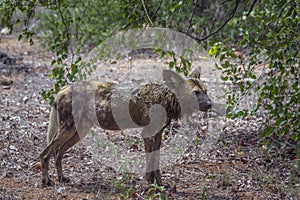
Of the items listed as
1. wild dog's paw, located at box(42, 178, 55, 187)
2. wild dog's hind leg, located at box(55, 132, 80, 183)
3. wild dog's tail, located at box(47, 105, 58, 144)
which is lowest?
wild dog's paw, located at box(42, 178, 55, 187)

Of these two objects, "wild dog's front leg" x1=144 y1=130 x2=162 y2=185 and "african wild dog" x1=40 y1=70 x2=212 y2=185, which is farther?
"wild dog's front leg" x1=144 y1=130 x2=162 y2=185

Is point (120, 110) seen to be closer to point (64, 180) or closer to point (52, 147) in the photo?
point (52, 147)

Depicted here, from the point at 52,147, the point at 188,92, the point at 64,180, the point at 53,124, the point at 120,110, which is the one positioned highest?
the point at 188,92

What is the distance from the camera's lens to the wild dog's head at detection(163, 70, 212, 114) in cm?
575

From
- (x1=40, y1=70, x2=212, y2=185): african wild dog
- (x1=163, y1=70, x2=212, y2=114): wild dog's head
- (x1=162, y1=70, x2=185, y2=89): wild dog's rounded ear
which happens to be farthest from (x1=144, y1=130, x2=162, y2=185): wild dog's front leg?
(x1=162, y1=70, x2=185, y2=89): wild dog's rounded ear

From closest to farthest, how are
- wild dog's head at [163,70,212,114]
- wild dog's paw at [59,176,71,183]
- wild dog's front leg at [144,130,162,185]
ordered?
wild dog's head at [163,70,212,114], wild dog's front leg at [144,130,162,185], wild dog's paw at [59,176,71,183]

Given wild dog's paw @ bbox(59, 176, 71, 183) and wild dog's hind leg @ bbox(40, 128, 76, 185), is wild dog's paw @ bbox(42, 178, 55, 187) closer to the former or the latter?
wild dog's hind leg @ bbox(40, 128, 76, 185)

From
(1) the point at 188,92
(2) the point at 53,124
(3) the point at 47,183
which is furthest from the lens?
(2) the point at 53,124

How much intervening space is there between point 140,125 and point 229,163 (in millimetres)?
1699

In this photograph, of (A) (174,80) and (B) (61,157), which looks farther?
(B) (61,157)

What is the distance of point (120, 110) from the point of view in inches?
241

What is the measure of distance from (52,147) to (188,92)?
1756 millimetres

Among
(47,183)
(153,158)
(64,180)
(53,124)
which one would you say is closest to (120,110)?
(153,158)

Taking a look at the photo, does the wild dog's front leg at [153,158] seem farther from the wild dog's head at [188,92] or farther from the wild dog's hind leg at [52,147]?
the wild dog's hind leg at [52,147]
